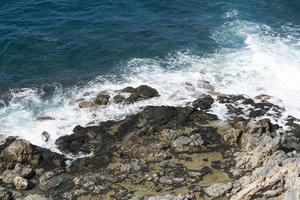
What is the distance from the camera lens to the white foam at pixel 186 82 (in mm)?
50875

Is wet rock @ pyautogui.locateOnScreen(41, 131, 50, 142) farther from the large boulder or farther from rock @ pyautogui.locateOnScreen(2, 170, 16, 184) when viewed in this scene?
the large boulder

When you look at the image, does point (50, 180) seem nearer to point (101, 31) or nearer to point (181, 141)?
point (181, 141)

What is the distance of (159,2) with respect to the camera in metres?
71.7

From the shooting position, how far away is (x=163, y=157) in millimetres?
44281

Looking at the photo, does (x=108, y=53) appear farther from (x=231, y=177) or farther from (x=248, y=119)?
(x=231, y=177)

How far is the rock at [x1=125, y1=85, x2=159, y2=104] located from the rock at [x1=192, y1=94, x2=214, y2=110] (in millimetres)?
4085

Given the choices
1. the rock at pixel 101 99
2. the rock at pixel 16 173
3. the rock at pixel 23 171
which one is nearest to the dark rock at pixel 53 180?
the rock at pixel 23 171

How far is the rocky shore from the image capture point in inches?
1599

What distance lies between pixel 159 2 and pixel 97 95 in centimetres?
2252

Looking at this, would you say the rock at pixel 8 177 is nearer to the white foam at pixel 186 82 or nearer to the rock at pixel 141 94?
the white foam at pixel 186 82

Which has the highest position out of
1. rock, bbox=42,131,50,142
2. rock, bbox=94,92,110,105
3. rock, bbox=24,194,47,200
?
rock, bbox=94,92,110,105

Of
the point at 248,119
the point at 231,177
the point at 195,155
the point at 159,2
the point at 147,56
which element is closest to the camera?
the point at 231,177

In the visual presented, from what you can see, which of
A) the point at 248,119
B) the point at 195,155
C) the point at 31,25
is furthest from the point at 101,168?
the point at 31,25

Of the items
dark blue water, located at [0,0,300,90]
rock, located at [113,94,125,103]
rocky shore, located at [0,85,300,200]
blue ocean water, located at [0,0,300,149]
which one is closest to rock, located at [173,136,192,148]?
rocky shore, located at [0,85,300,200]
